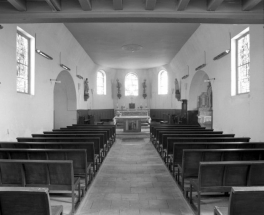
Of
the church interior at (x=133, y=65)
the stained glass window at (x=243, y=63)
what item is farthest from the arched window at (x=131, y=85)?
the stained glass window at (x=243, y=63)

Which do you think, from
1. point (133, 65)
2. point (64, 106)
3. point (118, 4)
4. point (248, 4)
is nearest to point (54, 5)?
point (118, 4)

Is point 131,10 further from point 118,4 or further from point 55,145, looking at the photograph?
point 55,145

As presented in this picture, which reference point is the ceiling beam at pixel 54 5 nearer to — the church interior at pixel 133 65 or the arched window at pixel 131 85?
the church interior at pixel 133 65

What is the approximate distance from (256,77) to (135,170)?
4.47 m

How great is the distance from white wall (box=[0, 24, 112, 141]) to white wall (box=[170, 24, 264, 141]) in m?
6.42

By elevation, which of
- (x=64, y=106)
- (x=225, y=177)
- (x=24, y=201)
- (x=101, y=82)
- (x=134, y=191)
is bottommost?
(x=134, y=191)

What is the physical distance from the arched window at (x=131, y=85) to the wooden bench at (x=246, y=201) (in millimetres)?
19659

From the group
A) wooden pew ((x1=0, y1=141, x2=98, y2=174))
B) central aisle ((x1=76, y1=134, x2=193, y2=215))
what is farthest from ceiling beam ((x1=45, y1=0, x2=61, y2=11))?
central aisle ((x1=76, y1=134, x2=193, y2=215))

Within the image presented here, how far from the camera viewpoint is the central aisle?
3.47 meters

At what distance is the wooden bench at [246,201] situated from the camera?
67.4 inches

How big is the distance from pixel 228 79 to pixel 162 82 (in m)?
11.3

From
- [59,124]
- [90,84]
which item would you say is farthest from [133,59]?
[59,124]

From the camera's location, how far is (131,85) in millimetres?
21312

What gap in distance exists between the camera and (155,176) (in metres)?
5.23
